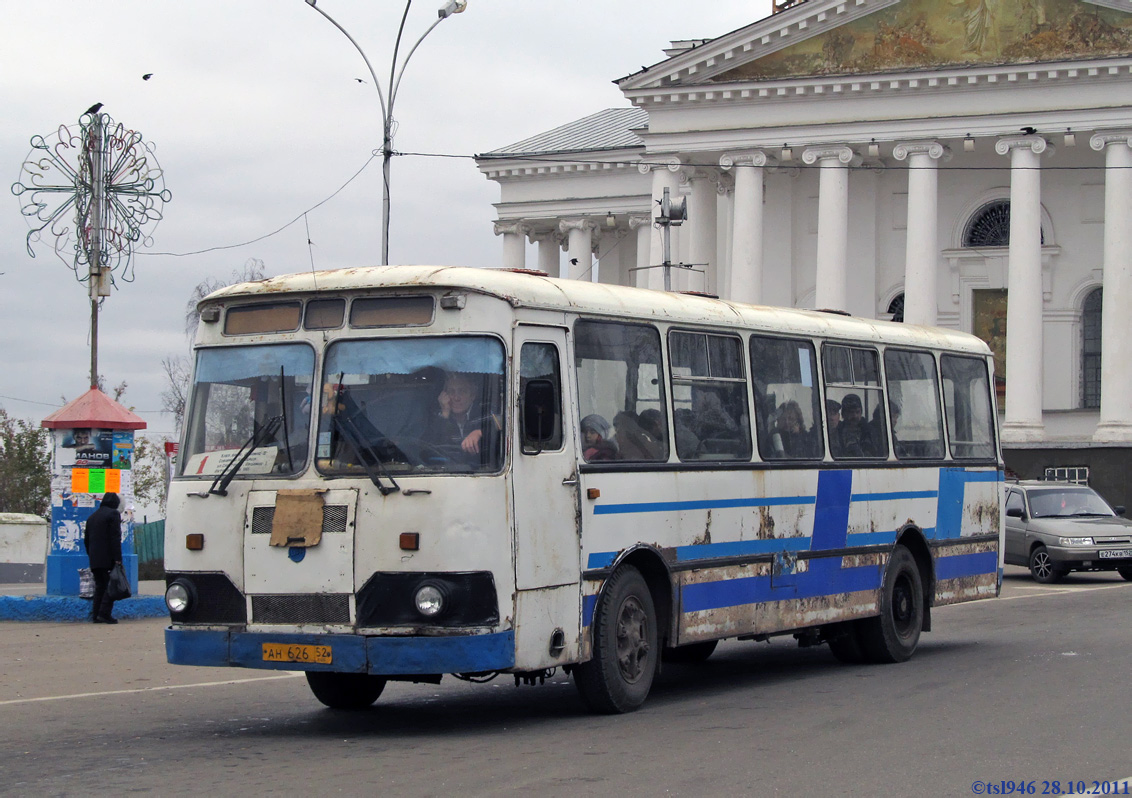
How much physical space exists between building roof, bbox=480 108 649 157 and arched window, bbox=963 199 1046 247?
421 inches

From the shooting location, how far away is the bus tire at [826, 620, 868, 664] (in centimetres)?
1407

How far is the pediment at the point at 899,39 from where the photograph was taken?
39906 millimetres

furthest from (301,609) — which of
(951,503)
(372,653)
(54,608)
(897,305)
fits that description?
(897,305)

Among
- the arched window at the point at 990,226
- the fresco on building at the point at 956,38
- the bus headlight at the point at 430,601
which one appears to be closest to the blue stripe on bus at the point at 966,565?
the bus headlight at the point at 430,601

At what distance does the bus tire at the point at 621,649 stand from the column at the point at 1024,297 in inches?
1235

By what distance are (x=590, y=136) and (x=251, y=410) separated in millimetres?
45132

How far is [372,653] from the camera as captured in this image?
9.45 meters

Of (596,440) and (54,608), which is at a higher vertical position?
(596,440)

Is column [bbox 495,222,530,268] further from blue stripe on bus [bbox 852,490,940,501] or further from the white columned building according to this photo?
blue stripe on bus [bbox 852,490,940,501]

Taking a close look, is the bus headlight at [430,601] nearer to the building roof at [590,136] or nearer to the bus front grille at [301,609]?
the bus front grille at [301,609]

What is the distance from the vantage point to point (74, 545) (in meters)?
20.7

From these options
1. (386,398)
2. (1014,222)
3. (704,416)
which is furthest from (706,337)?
(1014,222)

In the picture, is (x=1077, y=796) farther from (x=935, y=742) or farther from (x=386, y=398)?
(x=386, y=398)

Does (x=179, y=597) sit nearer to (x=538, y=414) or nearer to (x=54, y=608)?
(x=538, y=414)
